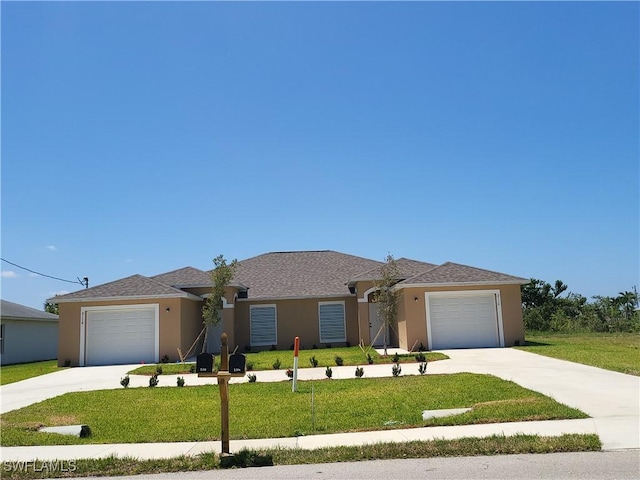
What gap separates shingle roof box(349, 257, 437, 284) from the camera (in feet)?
81.6

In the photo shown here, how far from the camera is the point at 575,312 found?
36125mm

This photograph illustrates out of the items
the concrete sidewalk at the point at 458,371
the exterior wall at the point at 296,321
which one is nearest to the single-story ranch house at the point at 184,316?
the concrete sidewalk at the point at 458,371

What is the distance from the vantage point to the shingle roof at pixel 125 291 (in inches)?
867

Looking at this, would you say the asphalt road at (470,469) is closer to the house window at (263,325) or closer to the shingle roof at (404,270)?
the shingle roof at (404,270)

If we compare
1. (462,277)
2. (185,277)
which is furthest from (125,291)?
(462,277)

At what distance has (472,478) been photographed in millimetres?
5965

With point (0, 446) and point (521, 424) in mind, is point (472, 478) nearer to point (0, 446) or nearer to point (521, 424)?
point (521, 424)

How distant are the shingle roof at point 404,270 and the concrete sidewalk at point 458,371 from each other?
5.44 meters

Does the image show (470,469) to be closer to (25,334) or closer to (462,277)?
(462,277)

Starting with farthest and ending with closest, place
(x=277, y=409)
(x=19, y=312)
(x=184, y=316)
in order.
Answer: (x=19, y=312)
(x=184, y=316)
(x=277, y=409)

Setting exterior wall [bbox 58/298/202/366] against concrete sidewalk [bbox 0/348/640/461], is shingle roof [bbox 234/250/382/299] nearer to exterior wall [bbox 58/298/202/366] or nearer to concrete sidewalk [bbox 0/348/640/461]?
exterior wall [bbox 58/298/202/366]

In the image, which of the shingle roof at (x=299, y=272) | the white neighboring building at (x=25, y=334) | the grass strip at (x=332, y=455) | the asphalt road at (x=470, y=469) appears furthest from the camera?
the white neighboring building at (x=25, y=334)

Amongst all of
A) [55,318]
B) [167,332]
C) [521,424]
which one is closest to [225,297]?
[167,332]

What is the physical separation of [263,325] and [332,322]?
11.3 ft
